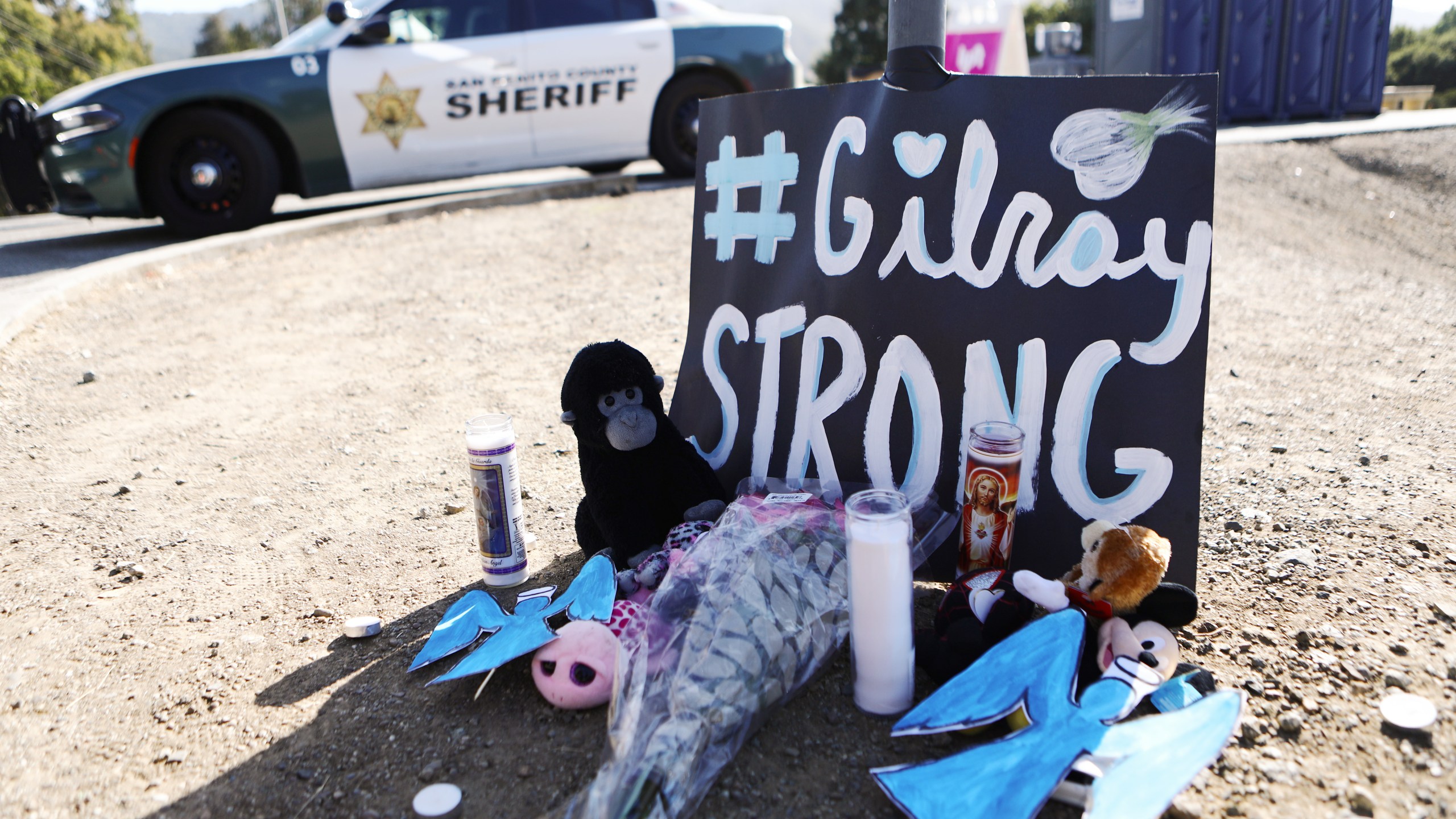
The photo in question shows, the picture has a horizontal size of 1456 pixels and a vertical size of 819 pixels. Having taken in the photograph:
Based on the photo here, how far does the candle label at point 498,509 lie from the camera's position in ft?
6.37

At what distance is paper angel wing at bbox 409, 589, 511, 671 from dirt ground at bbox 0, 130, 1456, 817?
0.21 ft

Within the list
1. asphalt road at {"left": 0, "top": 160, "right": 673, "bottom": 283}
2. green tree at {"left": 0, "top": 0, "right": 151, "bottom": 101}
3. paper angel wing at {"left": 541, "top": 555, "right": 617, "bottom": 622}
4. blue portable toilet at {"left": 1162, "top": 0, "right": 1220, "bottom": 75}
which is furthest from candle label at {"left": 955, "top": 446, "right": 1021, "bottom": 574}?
green tree at {"left": 0, "top": 0, "right": 151, "bottom": 101}

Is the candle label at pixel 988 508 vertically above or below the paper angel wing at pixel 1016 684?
above

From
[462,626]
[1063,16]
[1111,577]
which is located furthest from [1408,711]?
[1063,16]

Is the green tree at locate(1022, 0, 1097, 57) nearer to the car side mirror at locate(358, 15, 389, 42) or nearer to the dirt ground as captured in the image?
the car side mirror at locate(358, 15, 389, 42)

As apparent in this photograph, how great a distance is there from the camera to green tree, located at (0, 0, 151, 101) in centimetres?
1922

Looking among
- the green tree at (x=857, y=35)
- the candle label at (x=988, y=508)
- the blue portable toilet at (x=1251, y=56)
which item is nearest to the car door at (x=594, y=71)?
the candle label at (x=988, y=508)

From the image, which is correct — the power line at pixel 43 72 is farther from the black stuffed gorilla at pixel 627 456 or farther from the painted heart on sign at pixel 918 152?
the painted heart on sign at pixel 918 152

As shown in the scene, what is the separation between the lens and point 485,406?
3.14 meters

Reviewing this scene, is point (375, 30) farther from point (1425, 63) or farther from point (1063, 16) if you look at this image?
point (1063, 16)

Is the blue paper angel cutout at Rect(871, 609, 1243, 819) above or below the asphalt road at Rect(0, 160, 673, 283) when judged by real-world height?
below

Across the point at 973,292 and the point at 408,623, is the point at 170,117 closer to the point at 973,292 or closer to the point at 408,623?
the point at 408,623

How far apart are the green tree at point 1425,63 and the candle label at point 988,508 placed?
496 inches

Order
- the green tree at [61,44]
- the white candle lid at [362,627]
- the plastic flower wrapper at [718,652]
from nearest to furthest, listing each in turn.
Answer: the plastic flower wrapper at [718,652]
the white candle lid at [362,627]
the green tree at [61,44]
